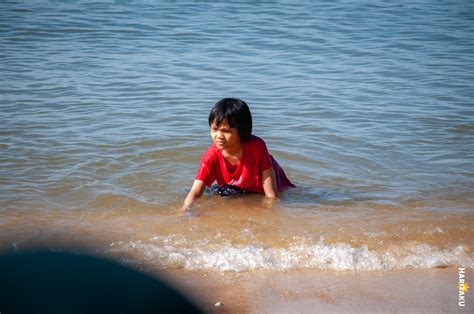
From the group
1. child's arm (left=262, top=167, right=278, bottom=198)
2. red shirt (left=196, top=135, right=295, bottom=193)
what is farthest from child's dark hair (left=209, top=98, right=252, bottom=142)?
child's arm (left=262, top=167, right=278, bottom=198)

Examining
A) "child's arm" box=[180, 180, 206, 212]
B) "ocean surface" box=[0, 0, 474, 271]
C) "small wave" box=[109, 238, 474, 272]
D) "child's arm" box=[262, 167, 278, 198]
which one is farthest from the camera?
"child's arm" box=[262, 167, 278, 198]

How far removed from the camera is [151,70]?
30.4 ft

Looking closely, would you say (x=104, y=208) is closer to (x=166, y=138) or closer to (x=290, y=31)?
(x=166, y=138)

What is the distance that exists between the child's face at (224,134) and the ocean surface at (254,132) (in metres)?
0.47

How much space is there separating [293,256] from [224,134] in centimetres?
119

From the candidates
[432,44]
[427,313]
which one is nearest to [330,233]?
[427,313]

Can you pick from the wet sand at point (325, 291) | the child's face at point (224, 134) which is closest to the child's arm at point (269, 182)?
the child's face at point (224, 134)

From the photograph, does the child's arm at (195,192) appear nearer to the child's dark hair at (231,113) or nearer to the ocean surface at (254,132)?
the ocean surface at (254,132)

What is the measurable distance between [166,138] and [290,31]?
280 inches

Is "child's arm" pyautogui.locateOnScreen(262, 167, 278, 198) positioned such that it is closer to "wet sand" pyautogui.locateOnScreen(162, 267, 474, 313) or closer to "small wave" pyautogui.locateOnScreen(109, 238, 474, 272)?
"small wave" pyautogui.locateOnScreen(109, 238, 474, 272)

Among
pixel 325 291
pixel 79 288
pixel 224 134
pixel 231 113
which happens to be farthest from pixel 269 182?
pixel 79 288

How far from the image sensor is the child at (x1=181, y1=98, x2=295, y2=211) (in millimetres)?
4500

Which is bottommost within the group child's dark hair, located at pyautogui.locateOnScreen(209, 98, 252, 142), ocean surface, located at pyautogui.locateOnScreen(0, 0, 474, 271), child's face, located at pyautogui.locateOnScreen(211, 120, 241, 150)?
ocean surface, located at pyautogui.locateOnScreen(0, 0, 474, 271)

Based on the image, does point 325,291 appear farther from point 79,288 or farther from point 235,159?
point 235,159
